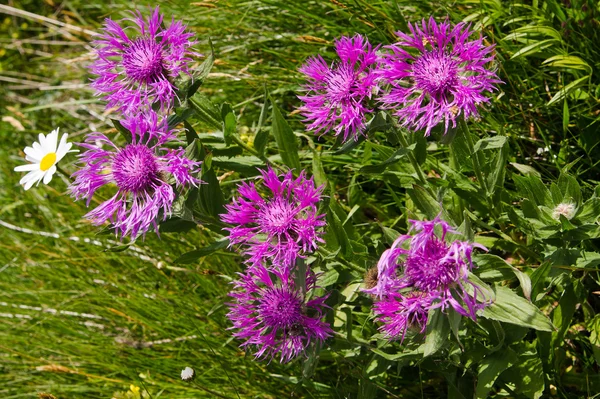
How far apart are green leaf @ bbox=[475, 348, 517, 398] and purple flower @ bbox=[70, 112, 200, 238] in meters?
0.86

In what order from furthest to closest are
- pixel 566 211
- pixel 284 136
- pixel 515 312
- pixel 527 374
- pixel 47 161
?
pixel 47 161 → pixel 284 136 → pixel 527 374 → pixel 566 211 → pixel 515 312

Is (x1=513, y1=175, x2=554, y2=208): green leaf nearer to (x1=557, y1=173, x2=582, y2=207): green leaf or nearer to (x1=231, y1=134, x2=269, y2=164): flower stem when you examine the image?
(x1=557, y1=173, x2=582, y2=207): green leaf

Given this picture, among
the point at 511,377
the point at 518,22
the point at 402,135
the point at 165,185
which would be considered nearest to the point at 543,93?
the point at 518,22

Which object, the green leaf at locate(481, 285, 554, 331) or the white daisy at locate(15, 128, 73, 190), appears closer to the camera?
the green leaf at locate(481, 285, 554, 331)

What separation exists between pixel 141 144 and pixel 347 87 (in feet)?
1.66

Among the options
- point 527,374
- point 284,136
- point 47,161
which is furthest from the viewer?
point 47,161

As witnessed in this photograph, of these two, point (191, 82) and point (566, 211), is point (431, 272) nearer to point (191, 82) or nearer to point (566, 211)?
point (566, 211)

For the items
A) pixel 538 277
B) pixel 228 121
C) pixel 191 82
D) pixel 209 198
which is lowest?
pixel 538 277

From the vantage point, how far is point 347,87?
1.61m

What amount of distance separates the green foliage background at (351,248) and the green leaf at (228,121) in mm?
60

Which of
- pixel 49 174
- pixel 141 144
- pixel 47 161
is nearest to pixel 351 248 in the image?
pixel 141 144

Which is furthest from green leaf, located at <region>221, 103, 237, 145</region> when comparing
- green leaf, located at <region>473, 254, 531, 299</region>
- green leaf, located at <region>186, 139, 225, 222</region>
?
green leaf, located at <region>473, 254, 531, 299</region>

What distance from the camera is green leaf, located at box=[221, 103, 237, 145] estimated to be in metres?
1.81

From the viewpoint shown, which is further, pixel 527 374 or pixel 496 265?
pixel 527 374
